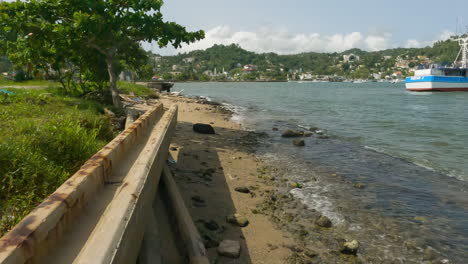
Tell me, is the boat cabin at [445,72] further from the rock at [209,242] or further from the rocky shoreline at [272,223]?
the rock at [209,242]

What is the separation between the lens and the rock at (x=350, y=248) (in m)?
5.04

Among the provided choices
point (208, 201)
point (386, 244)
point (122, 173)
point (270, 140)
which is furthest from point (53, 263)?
point (270, 140)

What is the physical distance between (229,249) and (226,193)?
2615 mm

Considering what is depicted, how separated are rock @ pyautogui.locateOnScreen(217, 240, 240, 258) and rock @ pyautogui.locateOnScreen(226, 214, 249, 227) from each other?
79 centimetres

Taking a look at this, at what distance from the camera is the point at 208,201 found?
21.5ft

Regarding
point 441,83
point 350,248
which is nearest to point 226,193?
point 350,248

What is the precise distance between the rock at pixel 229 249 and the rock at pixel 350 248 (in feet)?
5.59

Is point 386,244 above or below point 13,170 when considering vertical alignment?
below

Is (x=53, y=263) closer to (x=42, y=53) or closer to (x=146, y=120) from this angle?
(x=146, y=120)

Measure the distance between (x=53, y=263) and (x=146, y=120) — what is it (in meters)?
4.28

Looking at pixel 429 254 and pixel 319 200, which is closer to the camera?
pixel 429 254

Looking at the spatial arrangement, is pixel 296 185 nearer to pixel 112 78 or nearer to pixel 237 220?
pixel 237 220

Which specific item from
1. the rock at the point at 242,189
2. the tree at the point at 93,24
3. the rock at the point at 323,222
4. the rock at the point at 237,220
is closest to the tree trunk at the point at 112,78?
the tree at the point at 93,24

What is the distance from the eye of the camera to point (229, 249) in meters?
4.66
